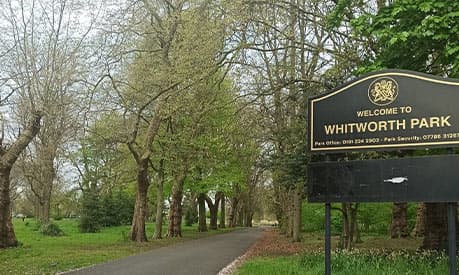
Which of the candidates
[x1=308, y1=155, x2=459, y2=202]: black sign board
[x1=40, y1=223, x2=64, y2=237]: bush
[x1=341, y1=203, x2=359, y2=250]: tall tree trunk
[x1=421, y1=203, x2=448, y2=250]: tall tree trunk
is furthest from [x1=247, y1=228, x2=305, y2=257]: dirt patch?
[x1=40, y1=223, x2=64, y2=237]: bush

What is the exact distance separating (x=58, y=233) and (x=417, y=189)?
28434mm

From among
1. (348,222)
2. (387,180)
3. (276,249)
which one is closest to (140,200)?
(276,249)

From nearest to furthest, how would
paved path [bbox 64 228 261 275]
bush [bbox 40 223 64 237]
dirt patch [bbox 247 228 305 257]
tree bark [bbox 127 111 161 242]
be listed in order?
paved path [bbox 64 228 261 275], dirt patch [bbox 247 228 305 257], tree bark [bbox 127 111 161 242], bush [bbox 40 223 64 237]

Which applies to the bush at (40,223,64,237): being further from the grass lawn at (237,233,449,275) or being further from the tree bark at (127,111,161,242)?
the grass lawn at (237,233,449,275)

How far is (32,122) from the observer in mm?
20703

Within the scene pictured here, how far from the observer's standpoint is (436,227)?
16.9m

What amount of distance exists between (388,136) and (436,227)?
31.9 feet

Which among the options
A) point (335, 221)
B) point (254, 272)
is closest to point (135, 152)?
point (254, 272)

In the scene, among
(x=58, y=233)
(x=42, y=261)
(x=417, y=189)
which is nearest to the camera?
(x=417, y=189)

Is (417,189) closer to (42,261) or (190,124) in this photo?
(42,261)

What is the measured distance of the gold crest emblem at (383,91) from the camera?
8.94 metres

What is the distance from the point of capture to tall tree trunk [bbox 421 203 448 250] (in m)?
16.8

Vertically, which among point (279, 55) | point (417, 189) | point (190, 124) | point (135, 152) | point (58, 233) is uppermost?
point (279, 55)

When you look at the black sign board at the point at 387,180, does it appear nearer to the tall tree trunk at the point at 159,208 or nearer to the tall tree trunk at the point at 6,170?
the tall tree trunk at the point at 6,170
